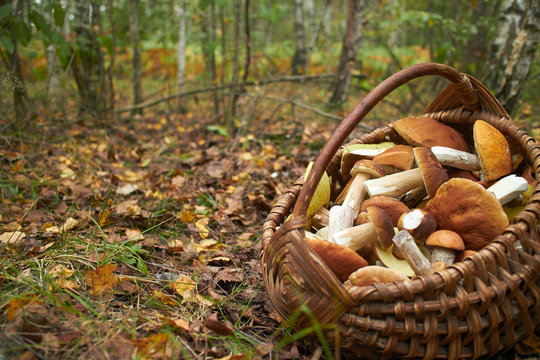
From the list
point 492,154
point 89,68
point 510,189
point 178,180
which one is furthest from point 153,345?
point 89,68

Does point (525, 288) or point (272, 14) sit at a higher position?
point (272, 14)

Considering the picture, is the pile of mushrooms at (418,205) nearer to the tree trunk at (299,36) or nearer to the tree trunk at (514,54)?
the tree trunk at (514,54)

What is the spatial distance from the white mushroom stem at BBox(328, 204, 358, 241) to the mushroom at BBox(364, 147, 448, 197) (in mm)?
175

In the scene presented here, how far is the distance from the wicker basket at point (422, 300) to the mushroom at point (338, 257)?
0.30 feet

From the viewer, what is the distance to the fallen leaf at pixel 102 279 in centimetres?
143

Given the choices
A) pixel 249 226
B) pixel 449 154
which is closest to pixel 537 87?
pixel 449 154

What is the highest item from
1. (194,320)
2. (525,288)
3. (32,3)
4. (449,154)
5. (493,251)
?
(32,3)

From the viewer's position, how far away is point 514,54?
2.85 m

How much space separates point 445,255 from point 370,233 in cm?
29

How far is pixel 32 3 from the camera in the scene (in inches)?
124

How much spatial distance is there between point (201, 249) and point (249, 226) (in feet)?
1.57

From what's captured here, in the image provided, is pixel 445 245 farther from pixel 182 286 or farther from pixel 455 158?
pixel 182 286

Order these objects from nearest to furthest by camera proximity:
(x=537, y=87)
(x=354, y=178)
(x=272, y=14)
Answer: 1. (x=354, y=178)
2. (x=272, y=14)
3. (x=537, y=87)

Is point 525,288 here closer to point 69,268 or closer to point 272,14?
point 69,268
